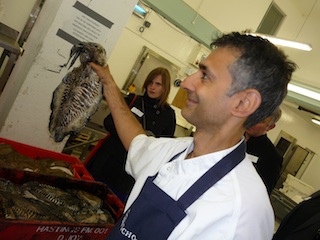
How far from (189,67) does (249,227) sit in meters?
4.91

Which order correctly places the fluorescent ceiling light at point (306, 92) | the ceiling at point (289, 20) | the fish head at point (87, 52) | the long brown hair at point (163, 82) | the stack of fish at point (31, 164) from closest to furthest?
the fish head at point (87, 52)
the stack of fish at point (31, 164)
the long brown hair at point (163, 82)
the fluorescent ceiling light at point (306, 92)
the ceiling at point (289, 20)

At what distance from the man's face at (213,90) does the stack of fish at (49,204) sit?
89cm

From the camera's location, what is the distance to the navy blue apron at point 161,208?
0.92 meters

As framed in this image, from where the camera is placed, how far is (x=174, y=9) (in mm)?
4219

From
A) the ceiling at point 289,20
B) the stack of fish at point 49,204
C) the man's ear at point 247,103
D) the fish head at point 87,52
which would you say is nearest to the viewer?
the man's ear at point 247,103

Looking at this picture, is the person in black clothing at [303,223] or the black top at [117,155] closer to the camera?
the person in black clothing at [303,223]

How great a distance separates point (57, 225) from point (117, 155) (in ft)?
3.28

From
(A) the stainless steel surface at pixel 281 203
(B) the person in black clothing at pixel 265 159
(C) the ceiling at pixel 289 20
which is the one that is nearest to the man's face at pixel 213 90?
(B) the person in black clothing at pixel 265 159

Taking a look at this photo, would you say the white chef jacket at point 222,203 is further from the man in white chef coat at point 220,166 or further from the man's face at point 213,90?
the man's face at point 213,90

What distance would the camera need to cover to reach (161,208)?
0.95m

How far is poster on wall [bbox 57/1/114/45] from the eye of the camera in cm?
182

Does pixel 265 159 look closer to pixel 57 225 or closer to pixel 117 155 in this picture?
pixel 117 155

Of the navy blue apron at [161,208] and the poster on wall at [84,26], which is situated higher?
the poster on wall at [84,26]

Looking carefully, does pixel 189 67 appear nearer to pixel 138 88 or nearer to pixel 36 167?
pixel 138 88
